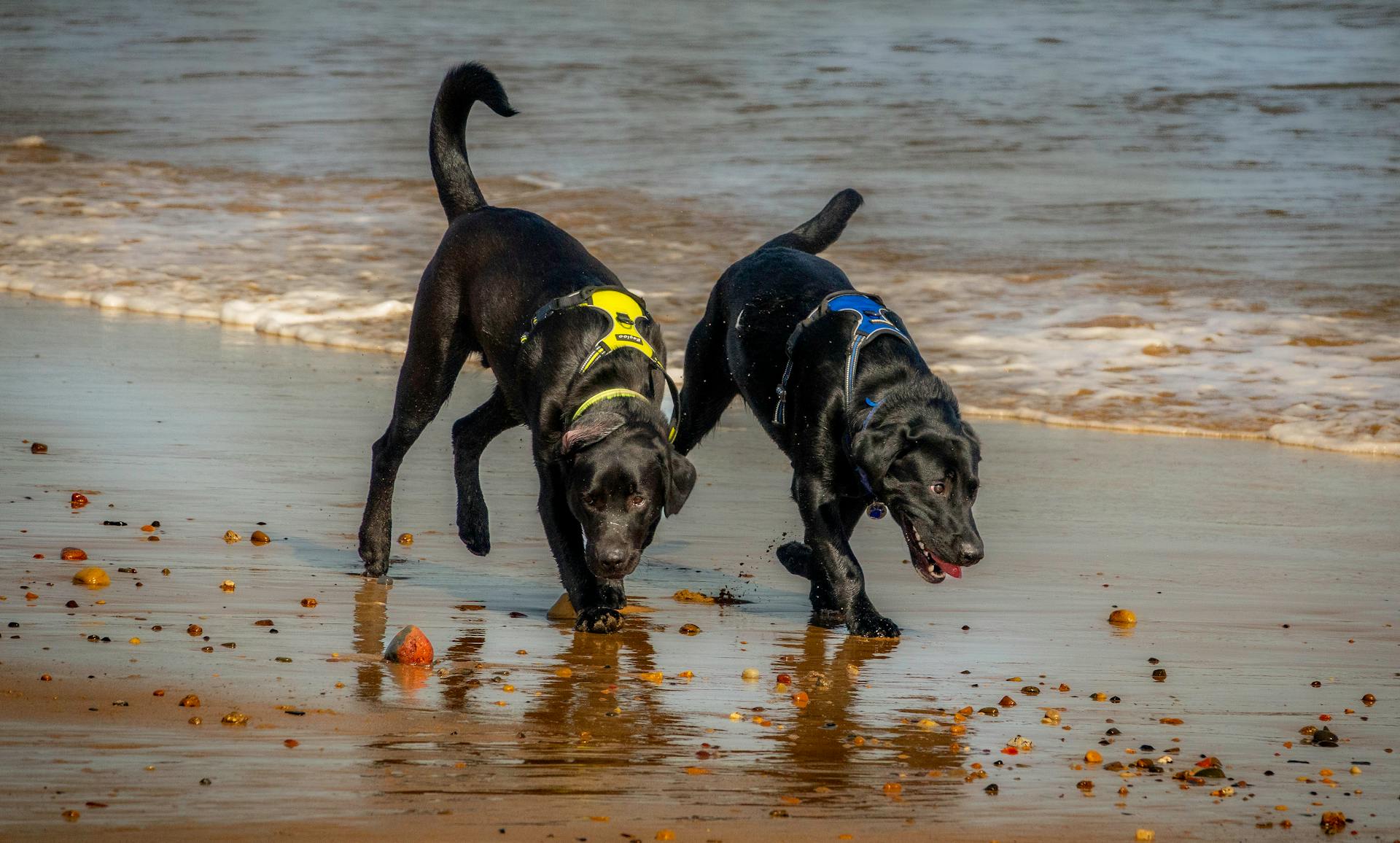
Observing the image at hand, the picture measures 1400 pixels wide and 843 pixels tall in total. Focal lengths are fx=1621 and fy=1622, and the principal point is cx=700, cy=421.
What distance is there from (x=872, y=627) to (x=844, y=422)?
0.67 metres

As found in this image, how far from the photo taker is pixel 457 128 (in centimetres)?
603

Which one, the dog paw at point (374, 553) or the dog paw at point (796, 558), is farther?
the dog paw at point (796, 558)

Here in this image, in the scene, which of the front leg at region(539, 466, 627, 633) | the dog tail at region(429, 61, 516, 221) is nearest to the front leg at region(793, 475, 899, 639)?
the front leg at region(539, 466, 627, 633)

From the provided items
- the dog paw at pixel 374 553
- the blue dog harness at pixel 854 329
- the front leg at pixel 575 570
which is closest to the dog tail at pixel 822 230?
the blue dog harness at pixel 854 329

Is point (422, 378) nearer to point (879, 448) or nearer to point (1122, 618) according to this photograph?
point (879, 448)

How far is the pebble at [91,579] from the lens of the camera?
479 centimetres

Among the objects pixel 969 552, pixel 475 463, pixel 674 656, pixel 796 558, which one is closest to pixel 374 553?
pixel 475 463

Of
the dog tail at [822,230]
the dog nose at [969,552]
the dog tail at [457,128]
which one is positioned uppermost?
the dog tail at [457,128]

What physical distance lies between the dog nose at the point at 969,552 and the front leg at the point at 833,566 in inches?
13.5

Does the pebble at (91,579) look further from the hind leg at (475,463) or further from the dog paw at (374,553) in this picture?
the hind leg at (475,463)

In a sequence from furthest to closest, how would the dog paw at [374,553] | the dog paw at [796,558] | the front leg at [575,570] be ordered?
1. the dog paw at [796,558]
2. the dog paw at [374,553]
3. the front leg at [575,570]

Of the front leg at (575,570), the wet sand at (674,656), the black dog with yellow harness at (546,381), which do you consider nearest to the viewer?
the wet sand at (674,656)

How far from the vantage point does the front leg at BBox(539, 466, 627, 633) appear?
187 inches

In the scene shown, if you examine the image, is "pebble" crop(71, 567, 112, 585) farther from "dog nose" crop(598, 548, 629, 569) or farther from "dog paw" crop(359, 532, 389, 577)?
"dog nose" crop(598, 548, 629, 569)
